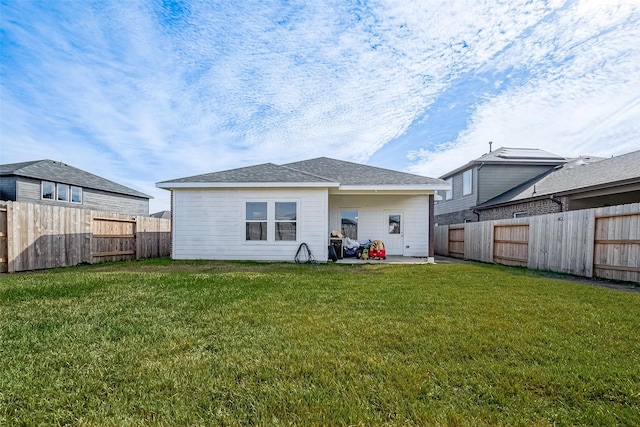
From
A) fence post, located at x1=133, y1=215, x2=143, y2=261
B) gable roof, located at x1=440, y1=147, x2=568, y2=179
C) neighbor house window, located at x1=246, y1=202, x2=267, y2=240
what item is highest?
gable roof, located at x1=440, y1=147, x2=568, y2=179

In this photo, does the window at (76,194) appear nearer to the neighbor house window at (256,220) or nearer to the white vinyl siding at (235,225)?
the white vinyl siding at (235,225)

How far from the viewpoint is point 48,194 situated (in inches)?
738

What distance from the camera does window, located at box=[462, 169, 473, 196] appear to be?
723 inches

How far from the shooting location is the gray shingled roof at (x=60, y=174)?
17.7 m

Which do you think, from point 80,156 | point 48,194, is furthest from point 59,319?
point 48,194

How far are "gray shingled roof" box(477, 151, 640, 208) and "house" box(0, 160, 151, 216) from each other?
87.2 ft

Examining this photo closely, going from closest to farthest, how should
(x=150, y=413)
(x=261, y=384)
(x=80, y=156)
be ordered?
(x=150, y=413) → (x=261, y=384) → (x=80, y=156)

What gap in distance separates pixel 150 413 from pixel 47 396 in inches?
34.0

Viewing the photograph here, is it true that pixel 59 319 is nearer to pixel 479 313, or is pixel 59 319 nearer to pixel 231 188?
pixel 479 313

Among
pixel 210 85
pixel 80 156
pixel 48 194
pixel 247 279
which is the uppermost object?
pixel 210 85

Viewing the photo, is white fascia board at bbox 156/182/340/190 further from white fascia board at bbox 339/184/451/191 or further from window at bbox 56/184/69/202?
window at bbox 56/184/69/202

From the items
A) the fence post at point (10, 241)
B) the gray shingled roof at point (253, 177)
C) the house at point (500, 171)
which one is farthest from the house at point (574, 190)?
the fence post at point (10, 241)

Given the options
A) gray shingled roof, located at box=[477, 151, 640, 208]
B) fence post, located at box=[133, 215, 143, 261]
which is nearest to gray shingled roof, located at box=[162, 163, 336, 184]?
fence post, located at box=[133, 215, 143, 261]

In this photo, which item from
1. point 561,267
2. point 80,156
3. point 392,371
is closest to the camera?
point 392,371
